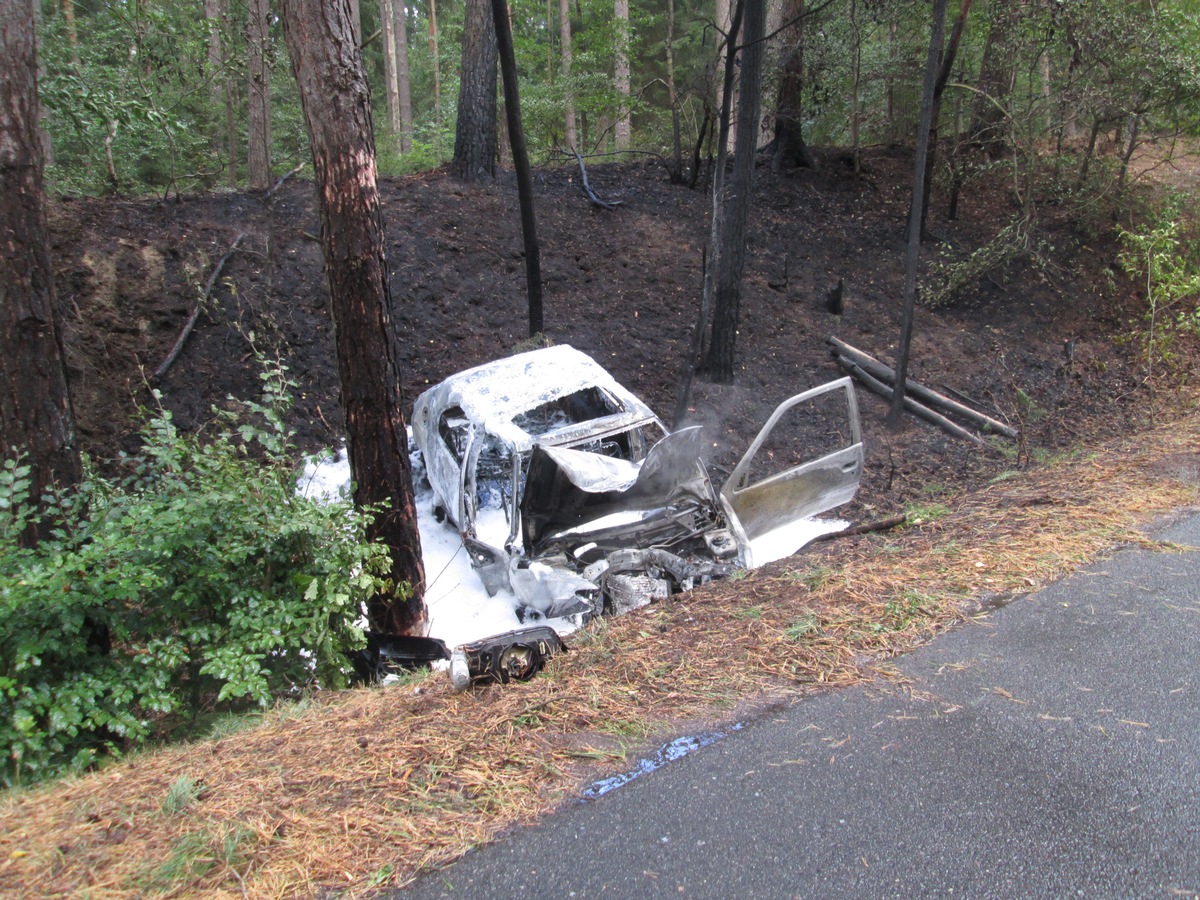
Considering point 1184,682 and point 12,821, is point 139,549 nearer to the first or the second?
point 12,821

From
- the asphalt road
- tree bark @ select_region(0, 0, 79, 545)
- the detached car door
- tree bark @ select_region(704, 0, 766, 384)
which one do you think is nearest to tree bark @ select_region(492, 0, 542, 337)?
tree bark @ select_region(704, 0, 766, 384)

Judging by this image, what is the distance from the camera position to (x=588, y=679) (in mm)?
3754

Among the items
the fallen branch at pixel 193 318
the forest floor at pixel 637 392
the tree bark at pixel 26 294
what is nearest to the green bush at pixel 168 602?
the tree bark at pixel 26 294

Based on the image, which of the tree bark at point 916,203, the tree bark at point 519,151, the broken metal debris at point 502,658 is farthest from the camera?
the tree bark at point 519,151

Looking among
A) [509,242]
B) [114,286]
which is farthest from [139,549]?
[509,242]

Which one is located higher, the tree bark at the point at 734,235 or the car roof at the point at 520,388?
the tree bark at the point at 734,235

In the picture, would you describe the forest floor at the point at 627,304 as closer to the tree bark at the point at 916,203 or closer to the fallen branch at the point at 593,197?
the fallen branch at the point at 593,197

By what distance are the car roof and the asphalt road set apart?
3.91 m

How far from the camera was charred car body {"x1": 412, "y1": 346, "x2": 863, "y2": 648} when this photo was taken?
6.05 meters

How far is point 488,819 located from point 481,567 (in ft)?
13.2

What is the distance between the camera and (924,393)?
1125 centimetres

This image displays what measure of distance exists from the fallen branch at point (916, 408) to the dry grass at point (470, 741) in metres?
4.95

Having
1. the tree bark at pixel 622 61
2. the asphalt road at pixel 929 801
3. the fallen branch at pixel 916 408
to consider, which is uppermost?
the tree bark at pixel 622 61

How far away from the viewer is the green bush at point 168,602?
3.88m
